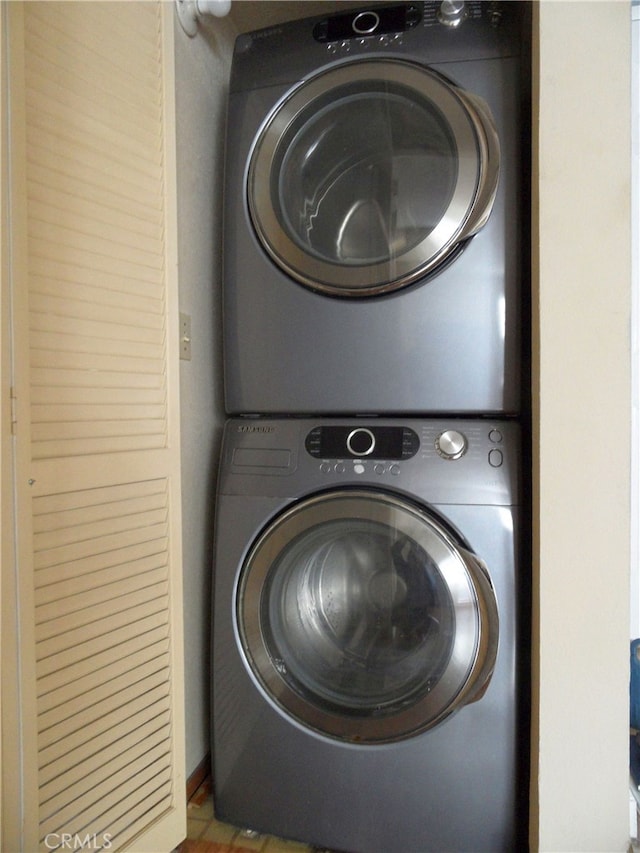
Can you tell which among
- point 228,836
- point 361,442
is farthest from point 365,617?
point 228,836

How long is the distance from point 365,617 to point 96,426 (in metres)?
0.68

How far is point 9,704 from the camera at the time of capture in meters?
0.75

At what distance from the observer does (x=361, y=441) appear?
1171 mm

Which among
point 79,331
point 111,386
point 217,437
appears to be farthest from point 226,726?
point 79,331

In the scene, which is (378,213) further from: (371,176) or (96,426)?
(96,426)

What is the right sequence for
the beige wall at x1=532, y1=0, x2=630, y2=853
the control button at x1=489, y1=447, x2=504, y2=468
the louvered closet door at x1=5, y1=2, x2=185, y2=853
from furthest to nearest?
the control button at x1=489, y1=447, x2=504, y2=468, the beige wall at x1=532, y1=0, x2=630, y2=853, the louvered closet door at x1=5, y1=2, x2=185, y2=853

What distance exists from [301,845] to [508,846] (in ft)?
1.44

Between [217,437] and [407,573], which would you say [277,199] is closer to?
[217,437]

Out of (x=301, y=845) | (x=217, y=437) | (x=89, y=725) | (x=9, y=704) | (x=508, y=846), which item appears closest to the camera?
(x=9, y=704)

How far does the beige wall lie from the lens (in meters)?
0.98

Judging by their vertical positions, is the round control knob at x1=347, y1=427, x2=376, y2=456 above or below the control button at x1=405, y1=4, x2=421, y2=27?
below

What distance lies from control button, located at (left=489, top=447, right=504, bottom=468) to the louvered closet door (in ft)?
2.13

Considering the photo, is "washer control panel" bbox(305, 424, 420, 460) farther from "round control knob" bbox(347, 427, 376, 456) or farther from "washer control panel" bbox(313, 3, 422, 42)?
"washer control panel" bbox(313, 3, 422, 42)
